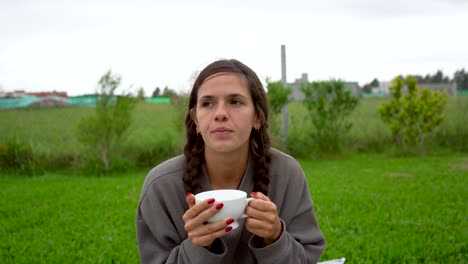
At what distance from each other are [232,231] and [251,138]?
587 millimetres

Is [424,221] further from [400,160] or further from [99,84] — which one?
[99,84]

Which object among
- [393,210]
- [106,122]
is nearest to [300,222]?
[393,210]

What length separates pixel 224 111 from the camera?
1.94 meters

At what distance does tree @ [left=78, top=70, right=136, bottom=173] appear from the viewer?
344 inches

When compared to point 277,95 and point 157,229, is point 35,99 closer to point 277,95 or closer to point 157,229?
point 277,95

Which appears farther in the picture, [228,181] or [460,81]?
[460,81]

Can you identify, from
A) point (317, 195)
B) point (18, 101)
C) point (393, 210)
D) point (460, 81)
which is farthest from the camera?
point (460, 81)

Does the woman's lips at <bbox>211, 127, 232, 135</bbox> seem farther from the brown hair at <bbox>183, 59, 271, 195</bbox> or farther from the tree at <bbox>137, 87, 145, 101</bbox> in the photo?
the tree at <bbox>137, 87, 145, 101</bbox>

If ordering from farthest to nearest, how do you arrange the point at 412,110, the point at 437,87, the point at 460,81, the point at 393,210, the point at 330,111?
1. the point at 460,81
2. the point at 437,87
3. the point at 330,111
4. the point at 412,110
5. the point at 393,210

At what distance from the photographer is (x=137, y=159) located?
31.6 ft

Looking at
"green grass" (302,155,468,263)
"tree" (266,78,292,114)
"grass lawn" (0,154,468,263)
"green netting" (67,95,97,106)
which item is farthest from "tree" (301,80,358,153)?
"green netting" (67,95,97,106)

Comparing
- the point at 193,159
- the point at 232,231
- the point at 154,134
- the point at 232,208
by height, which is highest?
the point at 193,159

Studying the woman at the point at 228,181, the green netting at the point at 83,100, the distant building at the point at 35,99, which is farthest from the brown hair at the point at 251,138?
the distant building at the point at 35,99

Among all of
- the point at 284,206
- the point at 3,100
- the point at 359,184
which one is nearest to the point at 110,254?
the point at 284,206
